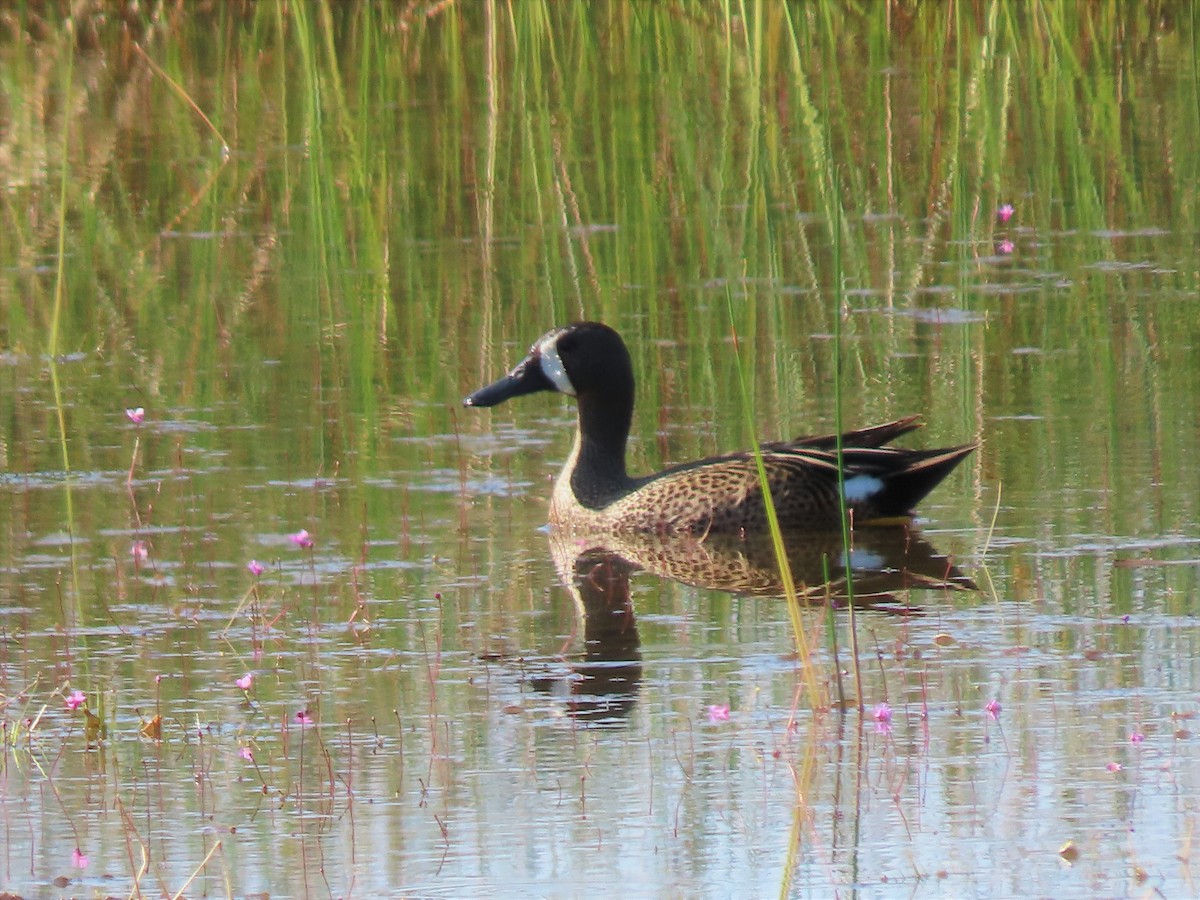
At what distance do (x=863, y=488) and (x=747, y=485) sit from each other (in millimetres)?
378

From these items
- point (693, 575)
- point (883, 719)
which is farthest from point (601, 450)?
point (883, 719)

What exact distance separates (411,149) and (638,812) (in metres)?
9.39

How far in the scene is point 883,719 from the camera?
5.41 meters

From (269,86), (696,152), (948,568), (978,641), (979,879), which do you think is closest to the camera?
(979,879)

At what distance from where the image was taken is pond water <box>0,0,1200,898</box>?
491cm

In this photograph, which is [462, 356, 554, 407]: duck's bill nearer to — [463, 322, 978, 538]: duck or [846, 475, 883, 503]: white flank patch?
[463, 322, 978, 538]: duck

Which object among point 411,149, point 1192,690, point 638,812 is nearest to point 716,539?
point 1192,690

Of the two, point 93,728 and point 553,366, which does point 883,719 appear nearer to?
point 93,728

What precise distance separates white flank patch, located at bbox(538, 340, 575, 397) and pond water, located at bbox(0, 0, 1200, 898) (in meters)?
0.33

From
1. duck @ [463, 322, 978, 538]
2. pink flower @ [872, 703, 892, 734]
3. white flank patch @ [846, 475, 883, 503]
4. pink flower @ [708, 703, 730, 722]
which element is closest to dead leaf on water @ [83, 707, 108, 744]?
pink flower @ [708, 703, 730, 722]

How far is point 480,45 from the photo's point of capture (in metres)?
17.4

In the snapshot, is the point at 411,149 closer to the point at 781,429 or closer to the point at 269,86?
the point at 269,86

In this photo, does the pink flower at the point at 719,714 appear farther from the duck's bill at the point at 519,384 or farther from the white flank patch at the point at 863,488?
the duck's bill at the point at 519,384

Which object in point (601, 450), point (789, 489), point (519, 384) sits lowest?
point (789, 489)
